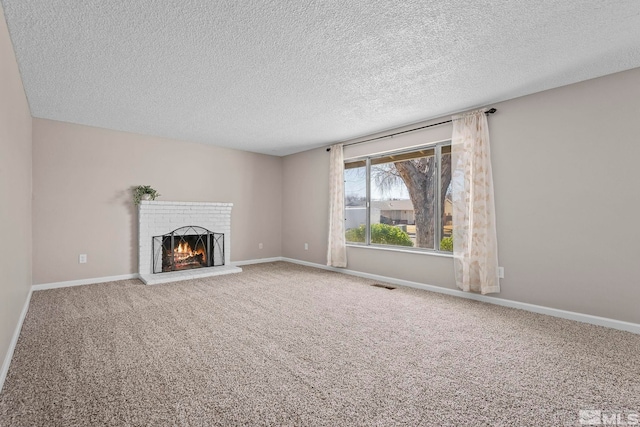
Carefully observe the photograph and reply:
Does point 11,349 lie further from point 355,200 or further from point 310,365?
point 355,200

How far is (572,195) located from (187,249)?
553 centimetres

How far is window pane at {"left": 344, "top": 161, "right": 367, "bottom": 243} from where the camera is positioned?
5.09 metres

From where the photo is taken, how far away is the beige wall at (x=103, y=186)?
397 centimetres

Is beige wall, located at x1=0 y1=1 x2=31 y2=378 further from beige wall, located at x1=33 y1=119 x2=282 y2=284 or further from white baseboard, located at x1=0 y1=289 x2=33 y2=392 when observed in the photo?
beige wall, located at x1=33 y1=119 x2=282 y2=284

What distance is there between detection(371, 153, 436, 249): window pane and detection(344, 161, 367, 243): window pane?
0.61ft

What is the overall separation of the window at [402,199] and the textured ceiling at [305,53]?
83 cm

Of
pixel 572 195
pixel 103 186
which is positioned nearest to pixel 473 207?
pixel 572 195

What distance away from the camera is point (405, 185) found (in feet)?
14.8

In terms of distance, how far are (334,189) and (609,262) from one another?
361 cm

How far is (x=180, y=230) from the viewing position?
5.12 meters

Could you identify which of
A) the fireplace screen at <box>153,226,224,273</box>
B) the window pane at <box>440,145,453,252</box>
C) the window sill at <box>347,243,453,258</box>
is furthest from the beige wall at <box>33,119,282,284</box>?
the window pane at <box>440,145,453,252</box>

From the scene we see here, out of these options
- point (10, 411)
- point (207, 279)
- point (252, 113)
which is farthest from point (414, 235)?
point (10, 411)

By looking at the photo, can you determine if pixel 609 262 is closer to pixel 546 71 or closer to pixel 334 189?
pixel 546 71

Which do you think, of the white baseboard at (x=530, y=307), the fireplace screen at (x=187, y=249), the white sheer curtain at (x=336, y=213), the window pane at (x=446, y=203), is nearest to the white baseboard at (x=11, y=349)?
the fireplace screen at (x=187, y=249)
